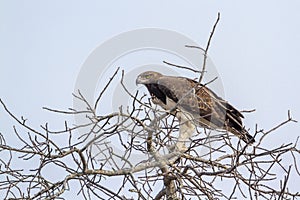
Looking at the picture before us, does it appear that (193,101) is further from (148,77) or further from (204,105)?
(148,77)

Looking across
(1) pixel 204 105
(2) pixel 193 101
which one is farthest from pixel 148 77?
(1) pixel 204 105

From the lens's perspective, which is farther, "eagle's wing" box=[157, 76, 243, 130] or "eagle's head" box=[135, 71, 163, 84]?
"eagle's head" box=[135, 71, 163, 84]

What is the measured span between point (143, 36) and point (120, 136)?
123 cm

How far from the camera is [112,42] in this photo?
4609 mm

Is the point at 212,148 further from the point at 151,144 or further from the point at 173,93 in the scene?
the point at 173,93

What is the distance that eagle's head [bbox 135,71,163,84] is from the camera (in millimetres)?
5613

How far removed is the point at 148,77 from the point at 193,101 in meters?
0.60

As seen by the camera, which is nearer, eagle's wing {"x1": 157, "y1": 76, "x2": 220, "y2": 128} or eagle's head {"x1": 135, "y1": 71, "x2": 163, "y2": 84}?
eagle's wing {"x1": 157, "y1": 76, "x2": 220, "y2": 128}

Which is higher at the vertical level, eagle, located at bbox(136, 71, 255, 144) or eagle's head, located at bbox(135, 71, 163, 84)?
eagle's head, located at bbox(135, 71, 163, 84)

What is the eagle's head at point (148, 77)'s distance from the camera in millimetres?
5613

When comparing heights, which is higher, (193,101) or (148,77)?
(148,77)

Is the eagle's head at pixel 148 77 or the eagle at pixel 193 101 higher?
the eagle's head at pixel 148 77

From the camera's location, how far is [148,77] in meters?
5.71

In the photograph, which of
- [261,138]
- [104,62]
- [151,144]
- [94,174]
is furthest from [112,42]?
[261,138]
